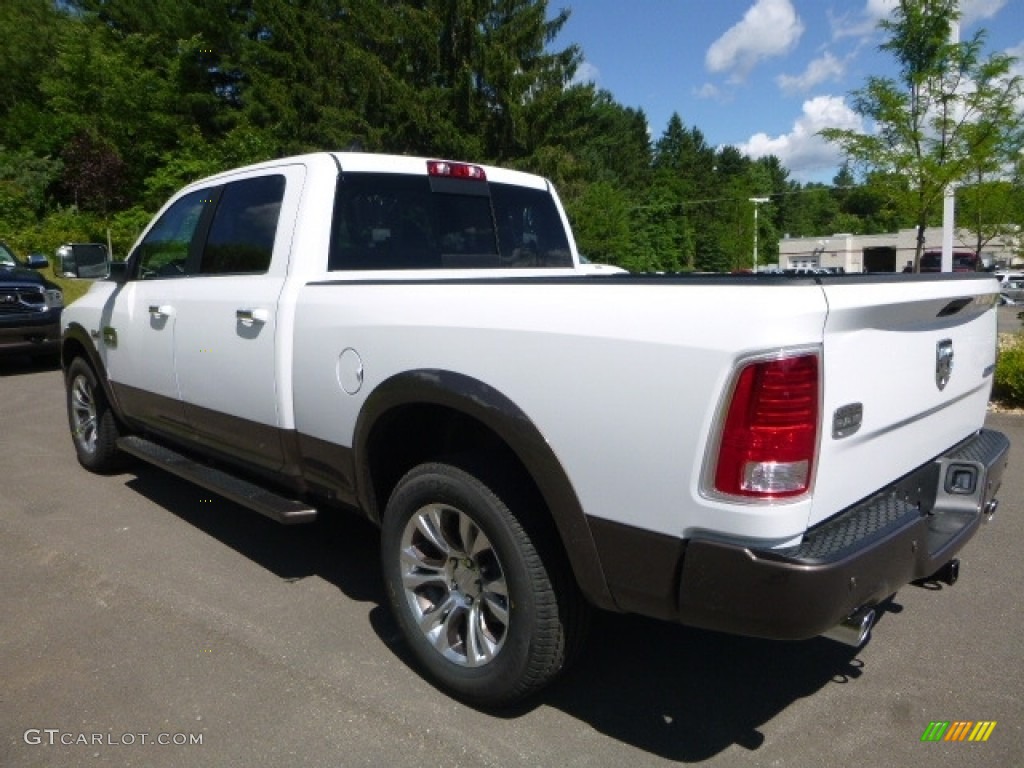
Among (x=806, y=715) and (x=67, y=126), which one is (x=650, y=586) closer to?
(x=806, y=715)

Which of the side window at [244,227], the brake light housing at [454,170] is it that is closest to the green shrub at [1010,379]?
the brake light housing at [454,170]

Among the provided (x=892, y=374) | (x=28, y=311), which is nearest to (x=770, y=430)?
(x=892, y=374)

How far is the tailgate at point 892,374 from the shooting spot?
2168mm

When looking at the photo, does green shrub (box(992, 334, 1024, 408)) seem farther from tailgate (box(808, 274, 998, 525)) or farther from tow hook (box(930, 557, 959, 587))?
tow hook (box(930, 557, 959, 587))

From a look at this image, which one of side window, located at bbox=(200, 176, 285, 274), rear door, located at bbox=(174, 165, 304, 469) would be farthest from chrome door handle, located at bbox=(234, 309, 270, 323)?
side window, located at bbox=(200, 176, 285, 274)

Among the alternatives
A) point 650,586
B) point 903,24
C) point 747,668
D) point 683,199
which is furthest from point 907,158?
point 683,199

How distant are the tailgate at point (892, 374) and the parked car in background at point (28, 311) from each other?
10.9 m

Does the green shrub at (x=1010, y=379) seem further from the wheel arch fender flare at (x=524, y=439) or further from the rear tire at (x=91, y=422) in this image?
the rear tire at (x=91, y=422)

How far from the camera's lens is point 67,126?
30281mm

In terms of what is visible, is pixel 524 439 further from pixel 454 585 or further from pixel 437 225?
pixel 437 225

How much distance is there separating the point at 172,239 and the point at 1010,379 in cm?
723

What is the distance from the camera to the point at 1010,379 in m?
7.46

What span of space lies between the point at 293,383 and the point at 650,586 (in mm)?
1853

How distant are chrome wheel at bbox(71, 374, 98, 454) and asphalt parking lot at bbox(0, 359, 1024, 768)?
151 centimetres
